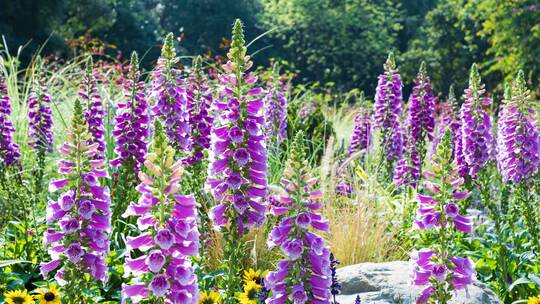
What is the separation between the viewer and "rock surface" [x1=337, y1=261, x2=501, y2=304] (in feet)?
15.4

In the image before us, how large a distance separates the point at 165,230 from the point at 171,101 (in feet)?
9.00

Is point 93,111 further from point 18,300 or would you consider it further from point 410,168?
point 410,168

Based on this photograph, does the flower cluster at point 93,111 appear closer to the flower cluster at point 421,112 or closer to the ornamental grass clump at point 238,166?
the ornamental grass clump at point 238,166

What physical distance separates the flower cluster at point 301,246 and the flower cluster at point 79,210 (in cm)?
83

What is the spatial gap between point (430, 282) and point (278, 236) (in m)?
0.84

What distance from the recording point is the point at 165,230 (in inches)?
104

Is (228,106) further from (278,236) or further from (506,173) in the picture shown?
(506,173)

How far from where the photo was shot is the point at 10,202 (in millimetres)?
5758

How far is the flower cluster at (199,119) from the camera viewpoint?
17.7ft

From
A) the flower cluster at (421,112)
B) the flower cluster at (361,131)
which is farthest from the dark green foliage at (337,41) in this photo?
the flower cluster at (421,112)

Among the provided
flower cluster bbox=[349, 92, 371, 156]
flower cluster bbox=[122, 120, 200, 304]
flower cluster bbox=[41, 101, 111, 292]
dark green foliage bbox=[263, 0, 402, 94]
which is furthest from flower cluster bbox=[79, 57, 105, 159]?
dark green foliage bbox=[263, 0, 402, 94]

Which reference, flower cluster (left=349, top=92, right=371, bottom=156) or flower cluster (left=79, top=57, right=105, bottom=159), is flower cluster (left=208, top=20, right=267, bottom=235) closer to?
flower cluster (left=79, top=57, right=105, bottom=159)

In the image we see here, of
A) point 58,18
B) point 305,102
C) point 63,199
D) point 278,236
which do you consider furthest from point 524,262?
point 58,18

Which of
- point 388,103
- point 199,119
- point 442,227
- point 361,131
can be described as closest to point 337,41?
point 361,131
